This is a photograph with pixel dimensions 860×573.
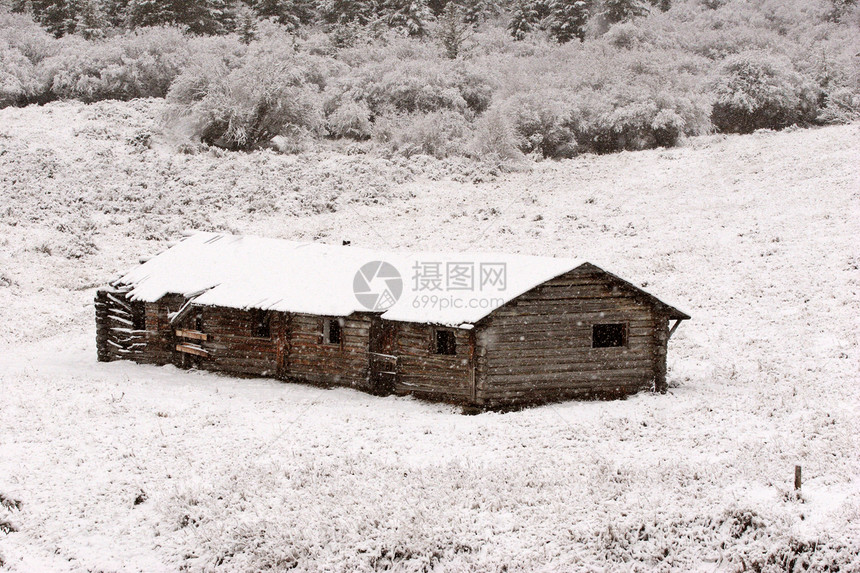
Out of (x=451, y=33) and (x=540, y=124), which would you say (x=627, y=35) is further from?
(x=540, y=124)

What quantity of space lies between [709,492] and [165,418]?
1308 centimetres

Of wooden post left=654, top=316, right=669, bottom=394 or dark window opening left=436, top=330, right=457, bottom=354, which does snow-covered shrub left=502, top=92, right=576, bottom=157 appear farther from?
dark window opening left=436, top=330, right=457, bottom=354

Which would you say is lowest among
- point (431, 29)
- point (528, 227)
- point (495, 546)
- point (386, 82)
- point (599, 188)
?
point (495, 546)

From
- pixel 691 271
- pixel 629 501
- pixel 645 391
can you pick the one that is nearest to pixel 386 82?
pixel 691 271

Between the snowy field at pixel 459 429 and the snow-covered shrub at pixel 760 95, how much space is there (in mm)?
11418

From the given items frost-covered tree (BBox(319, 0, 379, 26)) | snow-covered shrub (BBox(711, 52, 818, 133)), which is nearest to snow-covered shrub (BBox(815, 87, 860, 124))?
snow-covered shrub (BBox(711, 52, 818, 133))

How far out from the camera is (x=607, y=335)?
19.8m

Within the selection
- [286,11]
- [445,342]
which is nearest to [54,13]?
[286,11]

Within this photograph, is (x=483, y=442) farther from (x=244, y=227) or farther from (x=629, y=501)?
(x=244, y=227)

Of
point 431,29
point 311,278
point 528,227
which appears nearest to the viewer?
point 311,278

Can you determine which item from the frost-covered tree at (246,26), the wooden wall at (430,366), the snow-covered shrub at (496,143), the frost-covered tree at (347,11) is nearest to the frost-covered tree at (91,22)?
the frost-covered tree at (246,26)

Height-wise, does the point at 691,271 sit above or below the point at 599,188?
below

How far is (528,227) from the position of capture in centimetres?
3478

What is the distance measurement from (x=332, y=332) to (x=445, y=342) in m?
3.65
